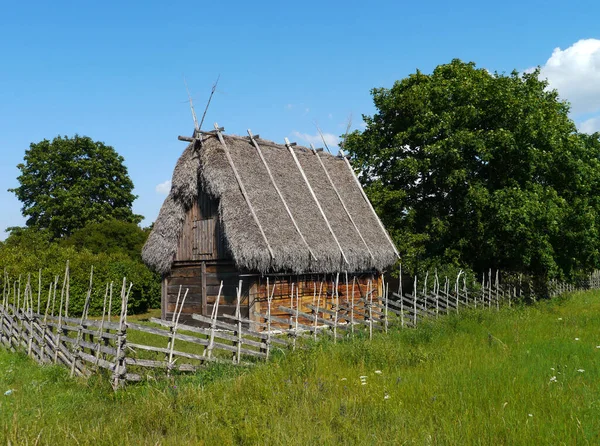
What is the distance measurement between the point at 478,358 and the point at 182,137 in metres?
12.1

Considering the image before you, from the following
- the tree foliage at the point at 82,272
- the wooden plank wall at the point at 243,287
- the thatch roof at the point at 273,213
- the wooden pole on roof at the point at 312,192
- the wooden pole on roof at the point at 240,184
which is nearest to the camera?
the wooden pole on roof at the point at 240,184

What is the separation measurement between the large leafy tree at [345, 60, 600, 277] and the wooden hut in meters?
2.30

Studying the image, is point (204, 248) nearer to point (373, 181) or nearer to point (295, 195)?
point (295, 195)

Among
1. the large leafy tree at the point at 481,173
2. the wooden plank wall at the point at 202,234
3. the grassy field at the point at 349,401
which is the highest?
the large leafy tree at the point at 481,173

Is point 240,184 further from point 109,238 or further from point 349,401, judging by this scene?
point 109,238

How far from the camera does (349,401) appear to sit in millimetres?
5773

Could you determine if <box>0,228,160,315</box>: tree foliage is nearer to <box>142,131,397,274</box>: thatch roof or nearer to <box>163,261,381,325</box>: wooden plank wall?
<box>163,261,381,325</box>: wooden plank wall

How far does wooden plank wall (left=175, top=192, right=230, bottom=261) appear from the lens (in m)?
16.0

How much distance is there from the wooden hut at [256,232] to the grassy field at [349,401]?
606cm

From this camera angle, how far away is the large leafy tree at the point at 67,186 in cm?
3189

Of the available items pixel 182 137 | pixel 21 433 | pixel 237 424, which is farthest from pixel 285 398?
pixel 182 137

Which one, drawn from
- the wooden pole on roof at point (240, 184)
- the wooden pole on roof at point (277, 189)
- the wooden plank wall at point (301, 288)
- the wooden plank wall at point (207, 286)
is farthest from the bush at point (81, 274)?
the wooden pole on roof at point (277, 189)

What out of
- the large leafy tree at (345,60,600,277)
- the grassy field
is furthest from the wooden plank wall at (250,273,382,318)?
the grassy field

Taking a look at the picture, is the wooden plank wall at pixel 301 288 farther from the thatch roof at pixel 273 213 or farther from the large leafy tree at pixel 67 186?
the large leafy tree at pixel 67 186
